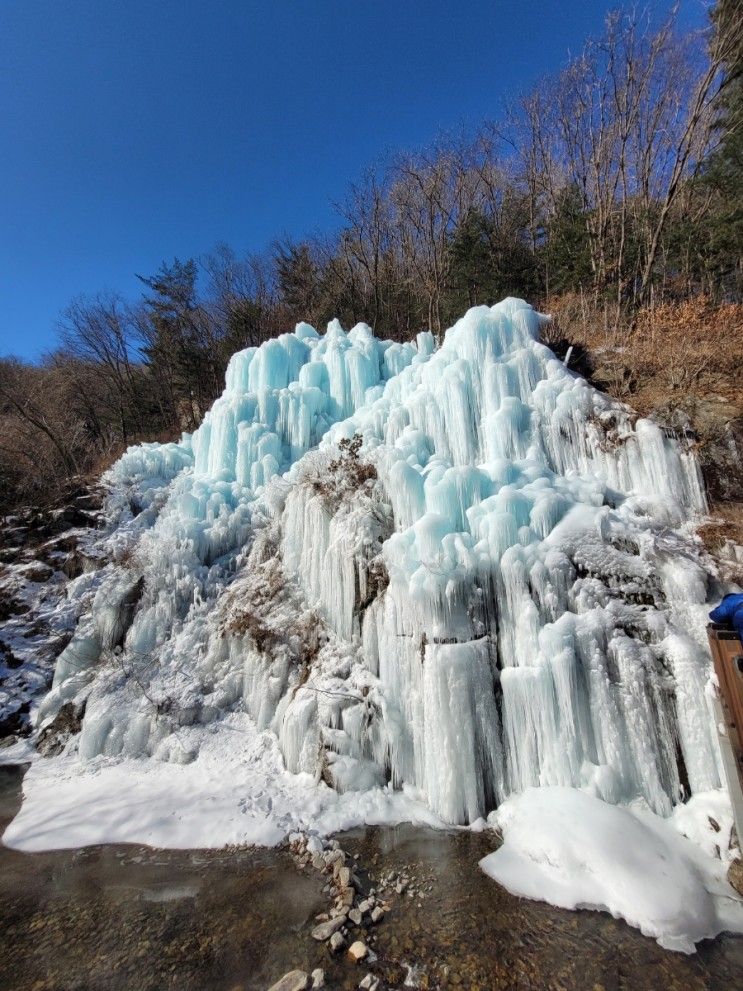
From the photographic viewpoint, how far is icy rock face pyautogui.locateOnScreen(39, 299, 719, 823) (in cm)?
475

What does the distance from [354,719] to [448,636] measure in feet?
5.33

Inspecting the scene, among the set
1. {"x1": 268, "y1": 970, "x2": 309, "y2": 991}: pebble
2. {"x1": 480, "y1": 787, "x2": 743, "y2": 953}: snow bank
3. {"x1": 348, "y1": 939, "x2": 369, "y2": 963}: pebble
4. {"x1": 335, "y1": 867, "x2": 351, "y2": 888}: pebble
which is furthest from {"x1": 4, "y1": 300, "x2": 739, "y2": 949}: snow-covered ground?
{"x1": 268, "y1": 970, "x2": 309, "y2": 991}: pebble

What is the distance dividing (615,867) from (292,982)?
105 inches

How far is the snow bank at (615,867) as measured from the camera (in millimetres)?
3328

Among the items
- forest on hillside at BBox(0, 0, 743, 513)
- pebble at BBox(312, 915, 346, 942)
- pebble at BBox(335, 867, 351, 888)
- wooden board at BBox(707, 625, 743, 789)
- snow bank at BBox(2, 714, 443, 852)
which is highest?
forest on hillside at BBox(0, 0, 743, 513)

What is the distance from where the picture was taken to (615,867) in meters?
3.68

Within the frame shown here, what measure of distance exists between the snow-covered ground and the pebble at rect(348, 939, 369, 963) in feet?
4.56

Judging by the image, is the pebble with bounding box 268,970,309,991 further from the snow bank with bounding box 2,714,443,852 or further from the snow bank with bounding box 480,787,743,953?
the snow bank with bounding box 480,787,743,953

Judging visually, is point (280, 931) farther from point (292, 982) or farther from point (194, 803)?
point (194, 803)

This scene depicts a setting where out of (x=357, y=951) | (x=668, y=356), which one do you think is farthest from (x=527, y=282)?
(x=357, y=951)

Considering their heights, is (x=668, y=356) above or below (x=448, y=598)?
above

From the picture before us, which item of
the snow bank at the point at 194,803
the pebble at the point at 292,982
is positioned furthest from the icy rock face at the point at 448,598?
the pebble at the point at 292,982

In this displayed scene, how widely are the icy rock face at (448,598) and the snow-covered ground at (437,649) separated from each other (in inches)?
1.2

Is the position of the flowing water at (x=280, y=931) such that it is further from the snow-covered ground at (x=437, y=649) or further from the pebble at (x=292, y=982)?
the snow-covered ground at (x=437, y=649)
